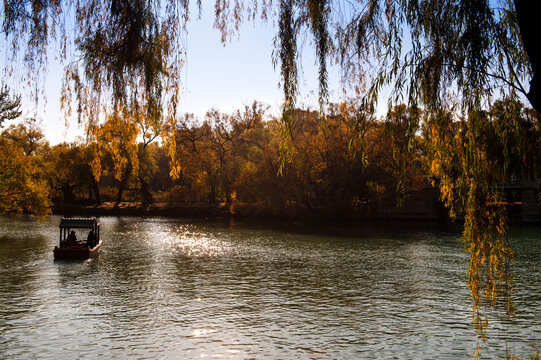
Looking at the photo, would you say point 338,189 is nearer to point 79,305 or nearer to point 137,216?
point 137,216

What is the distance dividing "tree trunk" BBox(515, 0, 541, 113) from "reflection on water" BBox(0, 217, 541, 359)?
10.9 metres

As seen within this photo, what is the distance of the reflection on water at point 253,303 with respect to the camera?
15.2 m

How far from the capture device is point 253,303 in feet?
69.0

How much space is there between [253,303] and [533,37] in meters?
17.5

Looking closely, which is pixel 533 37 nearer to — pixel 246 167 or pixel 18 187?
pixel 18 187

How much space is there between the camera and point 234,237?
49000mm

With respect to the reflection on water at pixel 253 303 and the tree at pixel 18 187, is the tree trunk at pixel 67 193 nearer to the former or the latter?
the tree at pixel 18 187

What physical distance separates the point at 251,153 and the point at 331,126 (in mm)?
19845

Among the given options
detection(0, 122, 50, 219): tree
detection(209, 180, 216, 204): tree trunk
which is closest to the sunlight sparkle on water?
detection(0, 122, 50, 219): tree

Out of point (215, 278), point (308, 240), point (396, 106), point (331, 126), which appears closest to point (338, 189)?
point (331, 126)

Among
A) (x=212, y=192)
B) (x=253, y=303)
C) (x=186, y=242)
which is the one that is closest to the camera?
(x=253, y=303)

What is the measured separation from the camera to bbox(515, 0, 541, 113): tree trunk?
5.47 m

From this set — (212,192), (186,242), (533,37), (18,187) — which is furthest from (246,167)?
(533,37)

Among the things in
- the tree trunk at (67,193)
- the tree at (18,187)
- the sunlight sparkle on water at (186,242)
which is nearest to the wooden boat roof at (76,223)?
the sunlight sparkle on water at (186,242)
